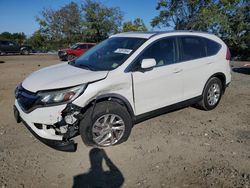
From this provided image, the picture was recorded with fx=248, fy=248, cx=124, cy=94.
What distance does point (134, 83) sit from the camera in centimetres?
397

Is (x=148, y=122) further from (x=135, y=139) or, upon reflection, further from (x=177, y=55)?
(x=177, y=55)

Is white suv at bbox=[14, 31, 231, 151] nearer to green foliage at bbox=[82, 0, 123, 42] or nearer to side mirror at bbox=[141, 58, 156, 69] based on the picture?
side mirror at bbox=[141, 58, 156, 69]

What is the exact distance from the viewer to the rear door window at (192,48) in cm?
477

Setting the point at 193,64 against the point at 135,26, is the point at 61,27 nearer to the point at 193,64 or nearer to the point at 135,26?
the point at 135,26

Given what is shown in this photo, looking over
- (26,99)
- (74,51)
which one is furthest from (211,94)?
(74,51)

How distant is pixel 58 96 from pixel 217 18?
72.1ft

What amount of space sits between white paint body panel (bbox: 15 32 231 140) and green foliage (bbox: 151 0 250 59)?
19.4m

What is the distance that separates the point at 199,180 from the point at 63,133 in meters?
1.93

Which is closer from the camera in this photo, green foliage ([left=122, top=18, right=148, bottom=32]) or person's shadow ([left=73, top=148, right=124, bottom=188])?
person's shadow ([left=73, top=148, right=124, bottom=188])

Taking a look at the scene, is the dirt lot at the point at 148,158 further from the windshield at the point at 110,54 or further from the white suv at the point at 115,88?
the windshield at the point at 110,54

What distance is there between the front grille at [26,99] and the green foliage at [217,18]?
21504mm

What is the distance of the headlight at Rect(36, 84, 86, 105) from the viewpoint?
3467 millimetres

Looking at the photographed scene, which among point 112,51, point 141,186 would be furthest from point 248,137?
point 112,51

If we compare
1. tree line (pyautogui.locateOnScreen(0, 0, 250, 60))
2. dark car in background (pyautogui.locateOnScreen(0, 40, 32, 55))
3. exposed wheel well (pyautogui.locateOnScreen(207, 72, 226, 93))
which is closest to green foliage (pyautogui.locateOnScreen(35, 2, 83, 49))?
tree line (pyautogui.locateOnScreen(0, 0, 250, 60))
